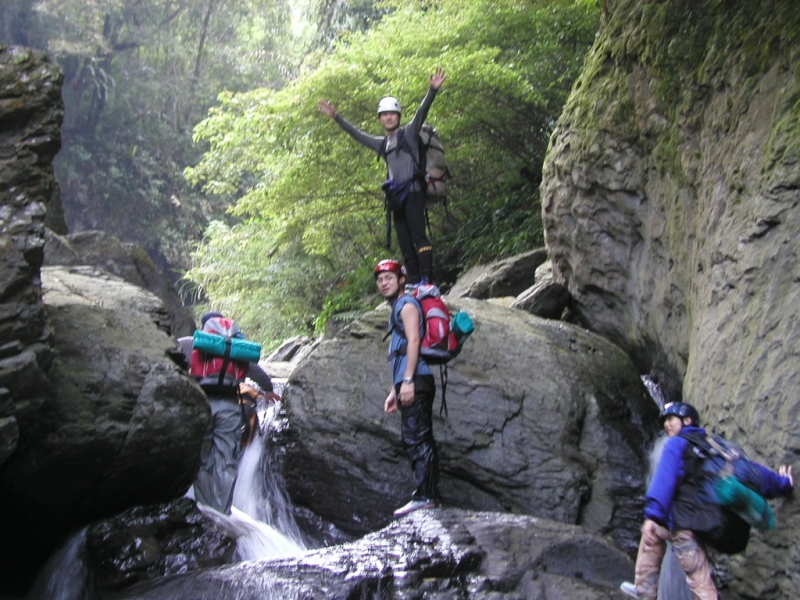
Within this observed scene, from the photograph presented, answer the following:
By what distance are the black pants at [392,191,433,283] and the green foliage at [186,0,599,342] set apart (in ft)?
16.3

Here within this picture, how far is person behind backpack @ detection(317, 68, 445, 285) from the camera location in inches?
302

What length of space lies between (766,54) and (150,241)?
1249 inches

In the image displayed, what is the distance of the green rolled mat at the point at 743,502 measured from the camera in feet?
13.4

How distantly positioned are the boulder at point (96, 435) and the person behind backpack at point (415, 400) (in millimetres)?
1737

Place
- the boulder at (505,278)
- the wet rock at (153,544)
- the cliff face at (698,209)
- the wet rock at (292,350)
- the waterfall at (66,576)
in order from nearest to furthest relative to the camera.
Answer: the cliff face at (698,209) → the waterfall at (66,576) → the wet rock at (153,544) → the boulder at (505,278) → the wet rock at (292,350)

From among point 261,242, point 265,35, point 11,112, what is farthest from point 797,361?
point 265,35

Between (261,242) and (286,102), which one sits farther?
(261,242)

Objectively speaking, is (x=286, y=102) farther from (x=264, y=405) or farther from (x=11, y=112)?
(x=11, y=112)

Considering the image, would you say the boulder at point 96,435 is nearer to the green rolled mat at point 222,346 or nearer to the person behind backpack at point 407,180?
the green rolled mat at point 222,346

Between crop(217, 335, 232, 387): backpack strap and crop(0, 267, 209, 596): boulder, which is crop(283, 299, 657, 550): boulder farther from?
crop(0, 267, 209, 596): boulder


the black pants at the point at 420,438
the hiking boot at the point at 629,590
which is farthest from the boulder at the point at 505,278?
the hiking boot at the point at 629,590

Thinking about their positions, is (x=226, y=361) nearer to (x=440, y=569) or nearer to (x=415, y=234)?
(x=415, y=234)

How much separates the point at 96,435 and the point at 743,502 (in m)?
4.41

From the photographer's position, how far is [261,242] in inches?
777
